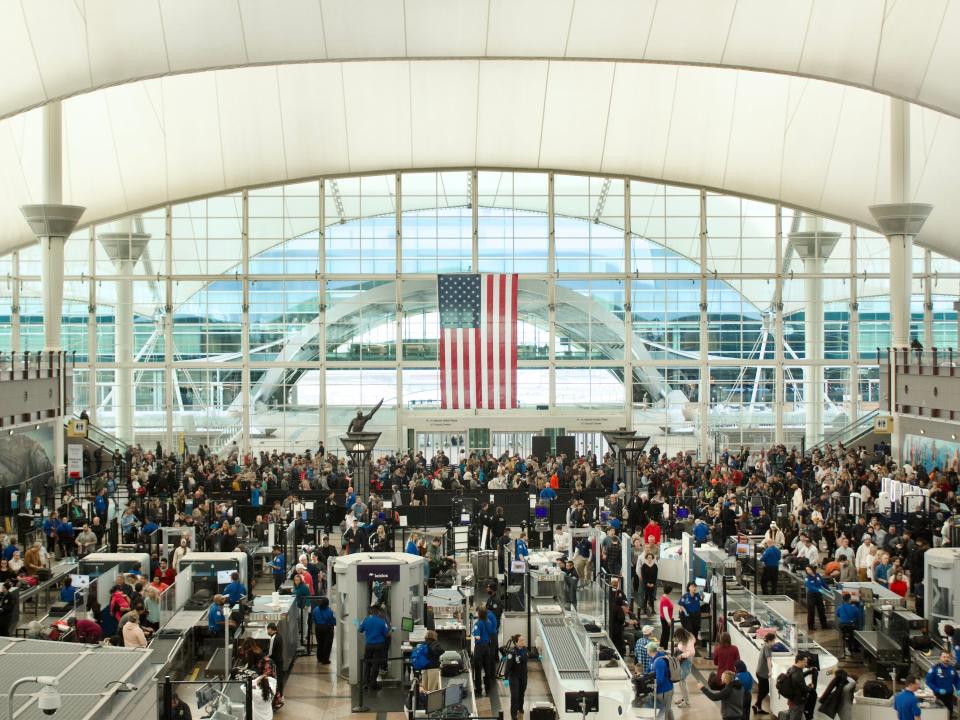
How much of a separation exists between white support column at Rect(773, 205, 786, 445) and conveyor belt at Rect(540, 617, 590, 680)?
23.8m

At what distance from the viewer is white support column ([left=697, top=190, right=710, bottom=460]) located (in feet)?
125

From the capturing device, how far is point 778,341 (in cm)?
3850

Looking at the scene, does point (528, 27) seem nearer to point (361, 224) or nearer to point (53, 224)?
point (361, 224)

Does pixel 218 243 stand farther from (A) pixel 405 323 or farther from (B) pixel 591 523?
(B) pixel 591 523

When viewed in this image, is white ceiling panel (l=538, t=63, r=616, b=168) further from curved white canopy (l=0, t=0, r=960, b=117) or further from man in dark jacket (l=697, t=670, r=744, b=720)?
man in dark jacket (l=697, t=670, r=744, b=720)

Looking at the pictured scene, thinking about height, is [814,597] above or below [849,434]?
below

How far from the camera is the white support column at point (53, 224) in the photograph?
30.7 m

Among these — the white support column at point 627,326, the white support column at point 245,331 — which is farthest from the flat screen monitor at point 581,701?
the white support column at point 245,331

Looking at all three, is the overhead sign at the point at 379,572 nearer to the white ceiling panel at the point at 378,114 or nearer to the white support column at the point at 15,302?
the white ceiling panel at the point at 378,114

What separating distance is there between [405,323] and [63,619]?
23540 mm

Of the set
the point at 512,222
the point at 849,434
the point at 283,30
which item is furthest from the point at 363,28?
the point at 849,434

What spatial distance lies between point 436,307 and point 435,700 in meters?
26.7

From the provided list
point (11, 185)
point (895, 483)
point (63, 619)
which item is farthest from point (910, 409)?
point (11, 185)

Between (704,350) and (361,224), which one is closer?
(704,350)
